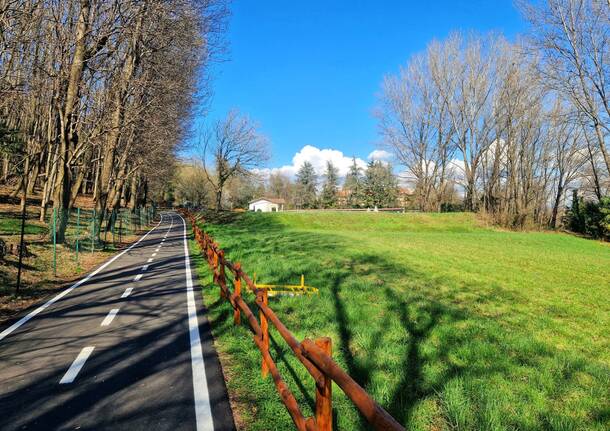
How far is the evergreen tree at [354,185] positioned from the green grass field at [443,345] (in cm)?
7104

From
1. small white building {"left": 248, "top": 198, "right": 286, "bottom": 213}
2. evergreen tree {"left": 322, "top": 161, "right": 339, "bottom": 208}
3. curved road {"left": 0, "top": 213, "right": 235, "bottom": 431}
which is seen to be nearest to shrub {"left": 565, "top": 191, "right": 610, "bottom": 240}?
curved road {"left": 0, "top": 213, "right": 235, "bottom": 431}

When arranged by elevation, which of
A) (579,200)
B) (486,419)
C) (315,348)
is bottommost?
(486,419)

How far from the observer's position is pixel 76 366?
5.20 metres

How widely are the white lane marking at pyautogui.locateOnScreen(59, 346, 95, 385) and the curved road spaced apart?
0.6 inches

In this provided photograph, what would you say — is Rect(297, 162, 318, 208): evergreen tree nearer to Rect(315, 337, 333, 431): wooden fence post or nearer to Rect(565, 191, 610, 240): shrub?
Rect(565, 191, 610, 240): shrub

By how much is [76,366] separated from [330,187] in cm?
9032

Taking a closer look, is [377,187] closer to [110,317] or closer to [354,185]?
[354,185]

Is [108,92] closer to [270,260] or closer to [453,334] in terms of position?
[270,260]

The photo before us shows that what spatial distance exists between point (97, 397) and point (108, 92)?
19.1 m

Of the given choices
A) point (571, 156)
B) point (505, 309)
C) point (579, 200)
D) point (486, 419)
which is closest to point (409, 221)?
point (579, 200)

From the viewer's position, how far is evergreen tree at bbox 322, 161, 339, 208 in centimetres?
9281

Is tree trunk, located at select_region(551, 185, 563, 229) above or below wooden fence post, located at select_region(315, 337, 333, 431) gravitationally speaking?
above

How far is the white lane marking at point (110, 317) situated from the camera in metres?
7.17

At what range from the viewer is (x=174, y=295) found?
9.58m
